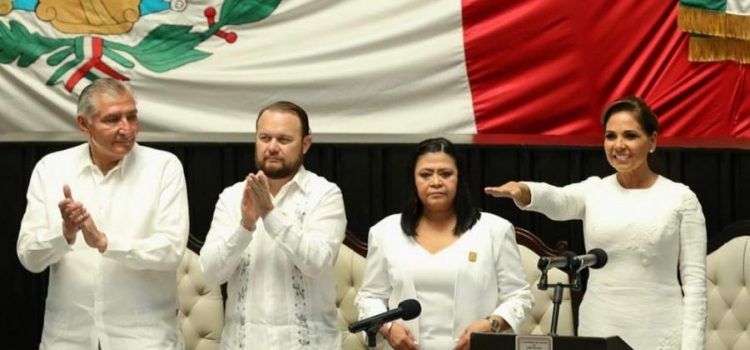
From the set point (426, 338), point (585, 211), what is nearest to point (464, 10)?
point (585, 211)

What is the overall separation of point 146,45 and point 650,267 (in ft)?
9.16

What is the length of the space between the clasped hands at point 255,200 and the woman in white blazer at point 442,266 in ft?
1.42

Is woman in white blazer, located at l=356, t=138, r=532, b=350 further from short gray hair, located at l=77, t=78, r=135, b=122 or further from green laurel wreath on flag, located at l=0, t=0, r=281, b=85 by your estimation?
green laurel wreath on flag, located at l=0, t=0, r=281, b=85

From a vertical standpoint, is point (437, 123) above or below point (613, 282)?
above

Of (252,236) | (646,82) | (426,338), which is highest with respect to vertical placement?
(646,82)

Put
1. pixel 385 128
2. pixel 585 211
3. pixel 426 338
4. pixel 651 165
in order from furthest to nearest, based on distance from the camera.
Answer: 1. pixel 385 128
2. pixel 651 165
3. pixel 585 211
4. pixel 426 338

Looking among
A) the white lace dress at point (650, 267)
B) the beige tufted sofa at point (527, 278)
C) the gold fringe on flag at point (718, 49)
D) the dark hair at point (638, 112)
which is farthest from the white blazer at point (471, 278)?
the gold fringe on flag at point (718, 49)

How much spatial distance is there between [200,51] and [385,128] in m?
0.91

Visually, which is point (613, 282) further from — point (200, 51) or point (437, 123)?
point (200, 51)

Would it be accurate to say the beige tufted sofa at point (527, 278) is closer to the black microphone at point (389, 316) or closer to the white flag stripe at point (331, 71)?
the white flag stripe at point (331, 71)

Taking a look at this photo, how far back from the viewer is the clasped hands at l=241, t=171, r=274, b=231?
15.6 feet

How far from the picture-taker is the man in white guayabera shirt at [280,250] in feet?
16.0

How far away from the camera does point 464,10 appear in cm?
678

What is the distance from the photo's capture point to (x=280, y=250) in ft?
16.4
